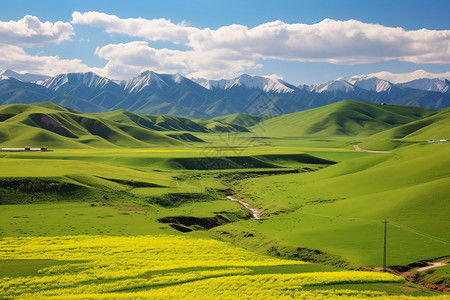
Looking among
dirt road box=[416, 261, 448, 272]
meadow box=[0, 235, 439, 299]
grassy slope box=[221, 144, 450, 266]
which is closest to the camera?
meadow box=[0, 235, 439, 299]

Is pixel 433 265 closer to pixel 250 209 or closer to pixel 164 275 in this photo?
pixel 164 275

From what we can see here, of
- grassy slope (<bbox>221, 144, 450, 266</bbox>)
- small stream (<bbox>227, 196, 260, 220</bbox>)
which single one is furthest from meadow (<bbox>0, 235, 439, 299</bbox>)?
small stream (<bbox>227, 196, 260, 220</bbox>)

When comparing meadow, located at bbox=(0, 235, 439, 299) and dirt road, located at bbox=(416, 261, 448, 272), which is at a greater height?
meadow, located at bbox=(0, 235, 439, 299)

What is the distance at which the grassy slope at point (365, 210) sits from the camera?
45344 millimetres

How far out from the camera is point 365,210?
6209 cm

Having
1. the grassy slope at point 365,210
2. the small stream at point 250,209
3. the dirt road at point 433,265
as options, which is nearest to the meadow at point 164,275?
the dirt road at point 433,265

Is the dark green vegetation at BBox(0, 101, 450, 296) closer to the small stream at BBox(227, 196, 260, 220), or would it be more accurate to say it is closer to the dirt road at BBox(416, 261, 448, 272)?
the small stream at BBox(227, 196, 260, 220)

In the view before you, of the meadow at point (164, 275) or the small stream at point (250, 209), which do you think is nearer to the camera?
the meadow at point (164, 275)

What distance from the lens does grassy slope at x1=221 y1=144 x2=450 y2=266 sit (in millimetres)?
45344

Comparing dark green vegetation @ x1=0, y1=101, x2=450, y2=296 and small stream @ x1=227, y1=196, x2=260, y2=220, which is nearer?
dark green vegetation @ x1=0, y1=101, x2=450, y2=296

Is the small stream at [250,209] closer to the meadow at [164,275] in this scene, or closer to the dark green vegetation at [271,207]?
the dark green vegetation at [271,207]

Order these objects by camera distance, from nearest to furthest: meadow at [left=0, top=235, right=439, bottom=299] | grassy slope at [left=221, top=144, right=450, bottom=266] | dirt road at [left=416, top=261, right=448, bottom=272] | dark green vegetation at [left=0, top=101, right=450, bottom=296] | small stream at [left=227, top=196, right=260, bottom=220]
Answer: meadow at [left=0, top=235, right=439, bottom=299] < dirt road at [left=416, top=261, right=448, bottom=272] < grassy slope at [left=221, top=144, right=450, bottom=266] < dark green vegetation at [left=0, top=101, right=450, bottom=296] < small stream at [left=227, top=196, right=260, bottom=220]

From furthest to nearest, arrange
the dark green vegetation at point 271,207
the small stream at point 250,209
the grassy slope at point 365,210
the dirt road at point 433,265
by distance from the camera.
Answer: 1. the small stream at point 250,209
2. the dark green vegetation at point 271,207
3. the grassy slope at point 365,210
4. the dirt road at point 433,265

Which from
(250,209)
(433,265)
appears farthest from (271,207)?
(433,265)
